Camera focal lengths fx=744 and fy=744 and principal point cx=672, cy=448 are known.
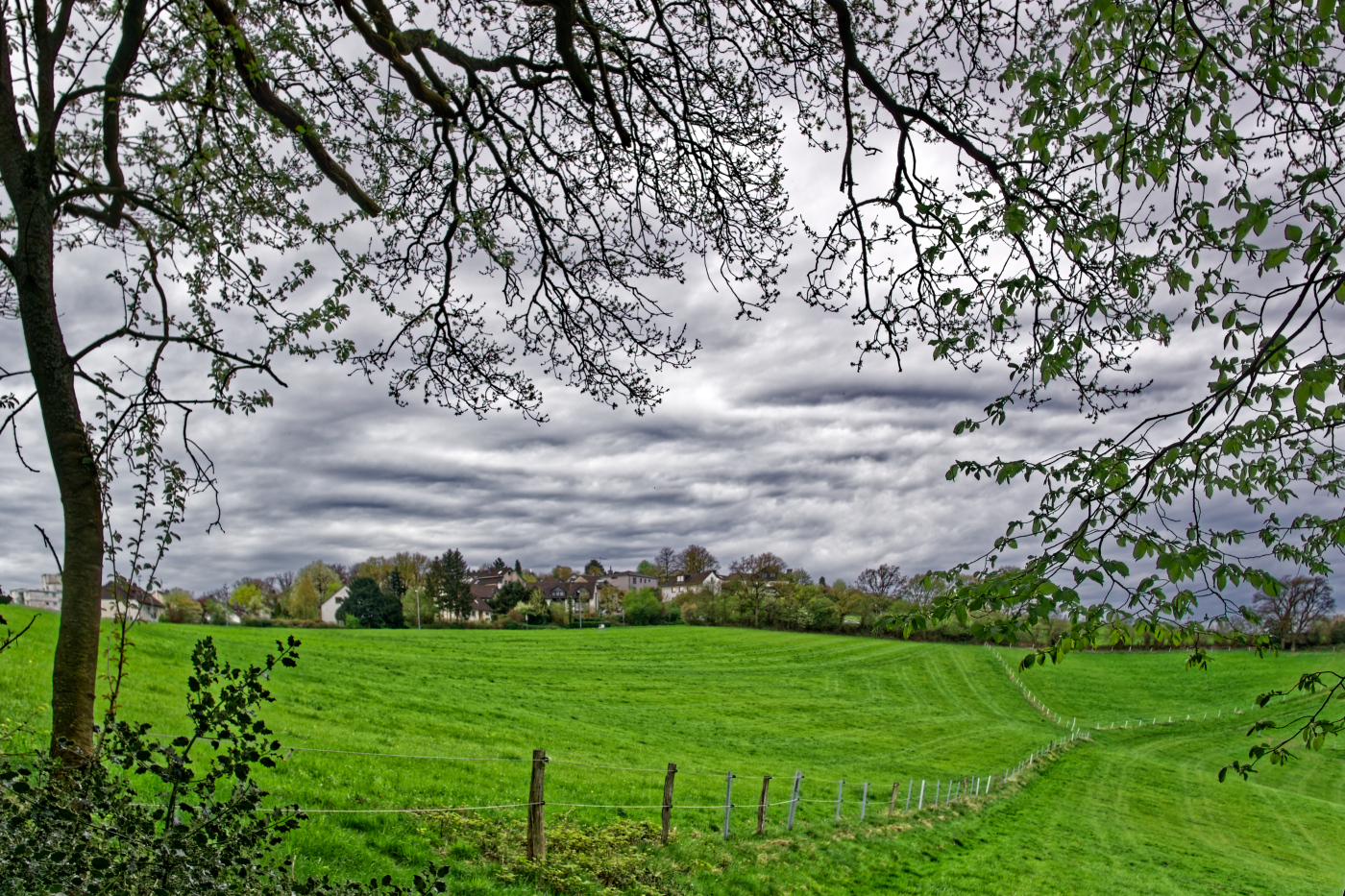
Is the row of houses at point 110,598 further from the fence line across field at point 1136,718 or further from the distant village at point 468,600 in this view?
the distant village at point 468,600

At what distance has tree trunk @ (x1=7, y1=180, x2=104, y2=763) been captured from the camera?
5289mm

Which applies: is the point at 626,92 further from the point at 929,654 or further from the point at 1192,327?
the point at 929,654

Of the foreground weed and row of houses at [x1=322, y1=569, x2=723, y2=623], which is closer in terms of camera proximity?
the foreground weed

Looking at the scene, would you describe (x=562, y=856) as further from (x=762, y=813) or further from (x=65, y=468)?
(x=65, y=468)

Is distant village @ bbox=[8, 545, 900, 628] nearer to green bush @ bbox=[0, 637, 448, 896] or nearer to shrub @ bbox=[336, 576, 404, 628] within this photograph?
shrub @ bbox=[336, 576, 404, 628]

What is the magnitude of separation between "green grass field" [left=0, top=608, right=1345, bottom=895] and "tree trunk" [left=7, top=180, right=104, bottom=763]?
2863 mm

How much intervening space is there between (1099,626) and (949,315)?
11.1ft

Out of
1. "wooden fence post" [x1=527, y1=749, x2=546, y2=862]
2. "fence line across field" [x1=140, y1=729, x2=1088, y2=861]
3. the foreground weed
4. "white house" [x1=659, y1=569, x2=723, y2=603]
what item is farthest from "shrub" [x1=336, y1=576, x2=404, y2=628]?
"wooden fence post" [x1=527, y1=749, x2=546, y2=862]

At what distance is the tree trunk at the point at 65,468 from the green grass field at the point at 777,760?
2863 millimetres

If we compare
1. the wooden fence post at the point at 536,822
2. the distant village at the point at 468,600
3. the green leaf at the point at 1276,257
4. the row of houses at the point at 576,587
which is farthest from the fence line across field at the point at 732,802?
the row of houses at the point at 576,587

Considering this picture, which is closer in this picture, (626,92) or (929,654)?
(626,92)

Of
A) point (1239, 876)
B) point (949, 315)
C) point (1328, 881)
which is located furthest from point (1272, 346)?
point (1328, 881)

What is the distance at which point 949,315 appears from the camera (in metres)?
Answer: 6.44

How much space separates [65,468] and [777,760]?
25692 millimetres
